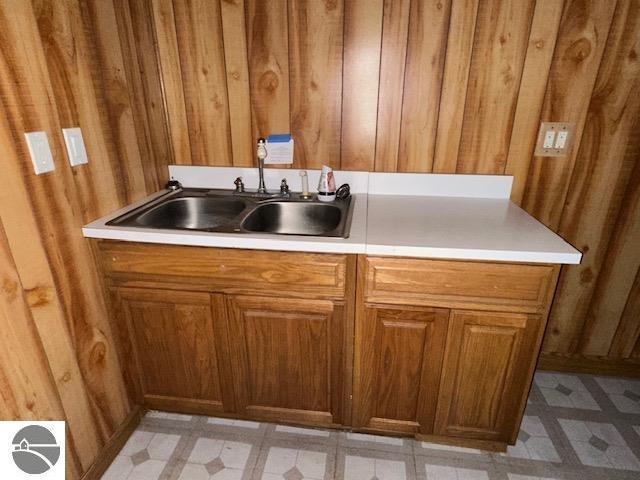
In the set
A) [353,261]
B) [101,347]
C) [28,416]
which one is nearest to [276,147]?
[353,261]

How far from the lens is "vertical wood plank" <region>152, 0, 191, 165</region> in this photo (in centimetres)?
159

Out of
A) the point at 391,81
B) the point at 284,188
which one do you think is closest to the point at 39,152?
the point at 284,188

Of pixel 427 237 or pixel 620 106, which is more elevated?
pixel 620 106

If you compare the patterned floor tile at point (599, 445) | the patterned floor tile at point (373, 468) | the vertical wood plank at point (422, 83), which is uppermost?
the vertical wood plank at point (422, 83)

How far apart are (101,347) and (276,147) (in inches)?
42.8

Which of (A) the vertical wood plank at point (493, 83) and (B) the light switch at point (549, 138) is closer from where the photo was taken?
(A) the vertical wood plank at point (493, 83)

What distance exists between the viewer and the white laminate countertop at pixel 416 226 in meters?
1.15

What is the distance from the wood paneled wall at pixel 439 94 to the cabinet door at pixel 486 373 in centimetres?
70

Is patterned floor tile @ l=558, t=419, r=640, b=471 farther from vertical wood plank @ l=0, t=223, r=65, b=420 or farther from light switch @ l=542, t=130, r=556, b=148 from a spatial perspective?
vertical wood plank @ l=0, t=223, r=65, b=420

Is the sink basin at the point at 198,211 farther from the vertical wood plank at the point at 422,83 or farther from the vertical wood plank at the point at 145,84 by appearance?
the vertical wood plank at the point at 422,83

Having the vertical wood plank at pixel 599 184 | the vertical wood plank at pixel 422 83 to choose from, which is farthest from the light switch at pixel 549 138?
the vertical wood plank at pixel 422 83

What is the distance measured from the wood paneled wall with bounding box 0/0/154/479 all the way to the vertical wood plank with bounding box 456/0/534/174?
1.42m

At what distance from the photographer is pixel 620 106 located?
1.48 meters

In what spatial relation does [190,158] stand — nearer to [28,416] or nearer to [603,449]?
[28,416]
